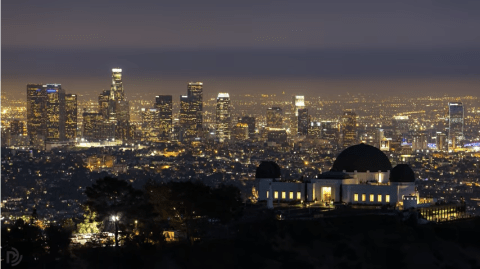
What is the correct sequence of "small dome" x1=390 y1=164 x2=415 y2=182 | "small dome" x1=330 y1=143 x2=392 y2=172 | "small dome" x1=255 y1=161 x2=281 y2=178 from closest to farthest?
"small dome" x1=390 y1=164 x2=415 y2=182 → "small dome" x1=330 y1=143 x2=392 y2=172 → "small dome" x1=255 y1=161 x2=281 y2=178

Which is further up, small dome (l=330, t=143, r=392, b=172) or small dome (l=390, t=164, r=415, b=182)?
small dome (l=330, t=143, r=392, b=172)

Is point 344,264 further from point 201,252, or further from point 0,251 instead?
point 0,251

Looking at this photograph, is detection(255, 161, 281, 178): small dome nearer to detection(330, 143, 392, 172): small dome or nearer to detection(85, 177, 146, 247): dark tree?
detection(330, 143, 392, 172): small dome

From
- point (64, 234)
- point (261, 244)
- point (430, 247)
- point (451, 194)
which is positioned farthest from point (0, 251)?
point (451, 194)

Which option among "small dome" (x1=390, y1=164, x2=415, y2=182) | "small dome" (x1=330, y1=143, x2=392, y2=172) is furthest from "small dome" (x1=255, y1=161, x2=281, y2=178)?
"small dome" (x1=390, y1=164, x2=415, y2=182)

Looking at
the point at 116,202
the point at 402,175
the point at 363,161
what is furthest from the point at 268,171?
the point at 116,202

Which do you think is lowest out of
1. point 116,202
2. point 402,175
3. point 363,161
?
point 116,202

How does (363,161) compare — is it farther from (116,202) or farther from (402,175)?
(116,202)

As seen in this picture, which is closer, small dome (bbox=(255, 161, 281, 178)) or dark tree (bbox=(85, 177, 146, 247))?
dark tree (bbox=(85, 177, 146, 247))

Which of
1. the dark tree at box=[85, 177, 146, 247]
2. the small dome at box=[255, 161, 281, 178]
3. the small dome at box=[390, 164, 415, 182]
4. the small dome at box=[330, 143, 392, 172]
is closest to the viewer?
the dark tree at box=[85, 177, 146, 247]
